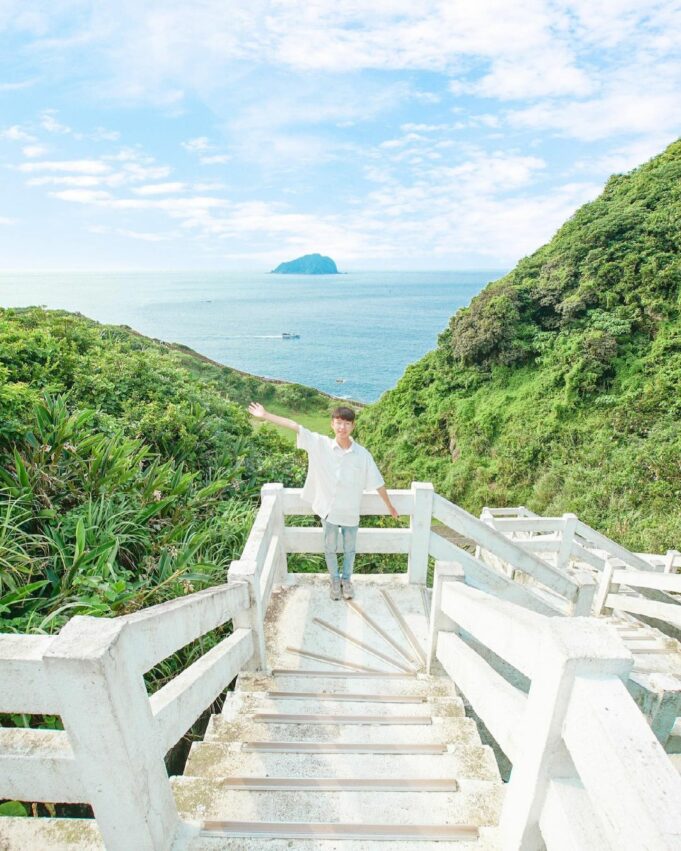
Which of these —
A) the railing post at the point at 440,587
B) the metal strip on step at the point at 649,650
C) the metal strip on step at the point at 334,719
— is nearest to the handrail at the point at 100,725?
the metal strip on step at the point at 334,719

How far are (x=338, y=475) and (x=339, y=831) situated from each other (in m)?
2.33

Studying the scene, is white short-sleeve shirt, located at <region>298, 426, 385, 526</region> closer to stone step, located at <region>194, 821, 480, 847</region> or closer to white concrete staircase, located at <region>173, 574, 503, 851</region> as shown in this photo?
white concrete staircase, located at <region>173, 574, 503, 851</region>

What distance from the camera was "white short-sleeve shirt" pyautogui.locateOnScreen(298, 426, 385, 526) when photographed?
3.81 m

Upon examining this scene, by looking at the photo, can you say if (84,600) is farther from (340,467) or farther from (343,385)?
(343,385)

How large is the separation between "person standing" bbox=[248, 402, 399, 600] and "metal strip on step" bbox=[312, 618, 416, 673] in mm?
748

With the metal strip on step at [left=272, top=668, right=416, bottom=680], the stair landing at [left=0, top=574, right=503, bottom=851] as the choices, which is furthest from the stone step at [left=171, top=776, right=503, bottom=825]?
the metal strip on step at [left=272, top=668, right=416, bottom=680]

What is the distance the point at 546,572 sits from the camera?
4598 millimetres

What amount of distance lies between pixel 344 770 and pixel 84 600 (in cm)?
183

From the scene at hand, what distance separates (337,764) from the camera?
2.34 metres

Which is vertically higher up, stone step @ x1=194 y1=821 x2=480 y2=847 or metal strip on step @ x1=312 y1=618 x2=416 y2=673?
stone step @ x1=194 y1=821 x2=480 y2=847

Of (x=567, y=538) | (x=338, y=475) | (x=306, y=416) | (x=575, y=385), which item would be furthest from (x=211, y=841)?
(x=306, y=416)

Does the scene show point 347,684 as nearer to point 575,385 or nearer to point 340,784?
point 340,784

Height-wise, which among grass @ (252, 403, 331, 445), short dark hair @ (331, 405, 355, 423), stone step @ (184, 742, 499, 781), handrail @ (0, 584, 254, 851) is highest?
short dark hair @ (331, 405, 355, 423)

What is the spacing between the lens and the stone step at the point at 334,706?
2811 millimetres
